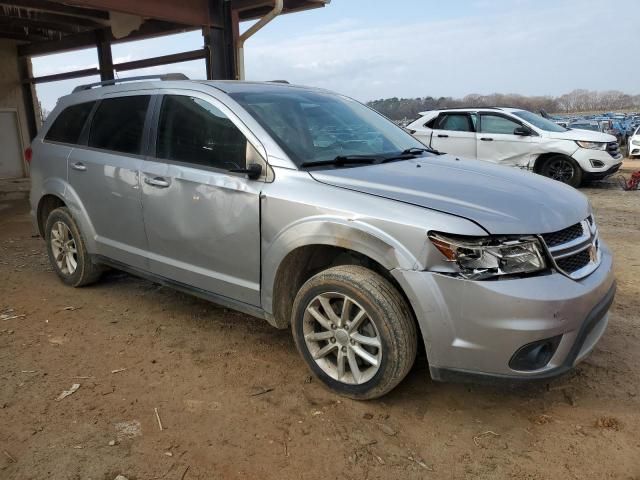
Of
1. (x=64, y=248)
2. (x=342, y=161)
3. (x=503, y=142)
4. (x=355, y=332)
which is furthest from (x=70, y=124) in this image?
(x=503, y=142)

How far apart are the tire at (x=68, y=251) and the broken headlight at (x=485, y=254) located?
3367 mm

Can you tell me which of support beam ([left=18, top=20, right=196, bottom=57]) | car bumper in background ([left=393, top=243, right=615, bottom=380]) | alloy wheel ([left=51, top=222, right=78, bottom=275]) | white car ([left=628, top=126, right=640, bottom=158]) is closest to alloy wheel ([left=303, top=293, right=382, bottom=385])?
car bumper in background ([left=393, top=243, right=615, bottom=380])

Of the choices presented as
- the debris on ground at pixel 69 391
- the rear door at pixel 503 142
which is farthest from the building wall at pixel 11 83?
the debris on ground at pixel 69 391

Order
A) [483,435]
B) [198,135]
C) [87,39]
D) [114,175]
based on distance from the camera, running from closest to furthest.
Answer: [483,435], [198,135], [114,175], [87,39]

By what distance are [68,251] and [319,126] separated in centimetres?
274

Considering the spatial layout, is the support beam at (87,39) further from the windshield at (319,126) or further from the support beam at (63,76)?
the windshield at (319,126)

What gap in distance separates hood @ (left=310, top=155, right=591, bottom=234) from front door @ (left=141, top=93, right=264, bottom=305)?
0.58 m

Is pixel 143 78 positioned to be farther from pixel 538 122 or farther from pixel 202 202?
pixel 538 122

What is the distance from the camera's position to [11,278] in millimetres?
5352

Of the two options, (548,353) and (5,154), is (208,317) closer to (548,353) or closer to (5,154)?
(548,353)

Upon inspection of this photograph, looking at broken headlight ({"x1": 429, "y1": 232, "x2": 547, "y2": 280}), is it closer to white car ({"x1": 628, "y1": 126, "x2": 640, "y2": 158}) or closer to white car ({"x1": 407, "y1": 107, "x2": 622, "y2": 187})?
white car ({"x1": 407, "y1": 107, "x2": 622, "y2": 187})

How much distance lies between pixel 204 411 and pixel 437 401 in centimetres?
130

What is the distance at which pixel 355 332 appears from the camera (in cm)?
287

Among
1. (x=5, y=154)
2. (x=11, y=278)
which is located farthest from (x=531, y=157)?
(x=5, y=154)
